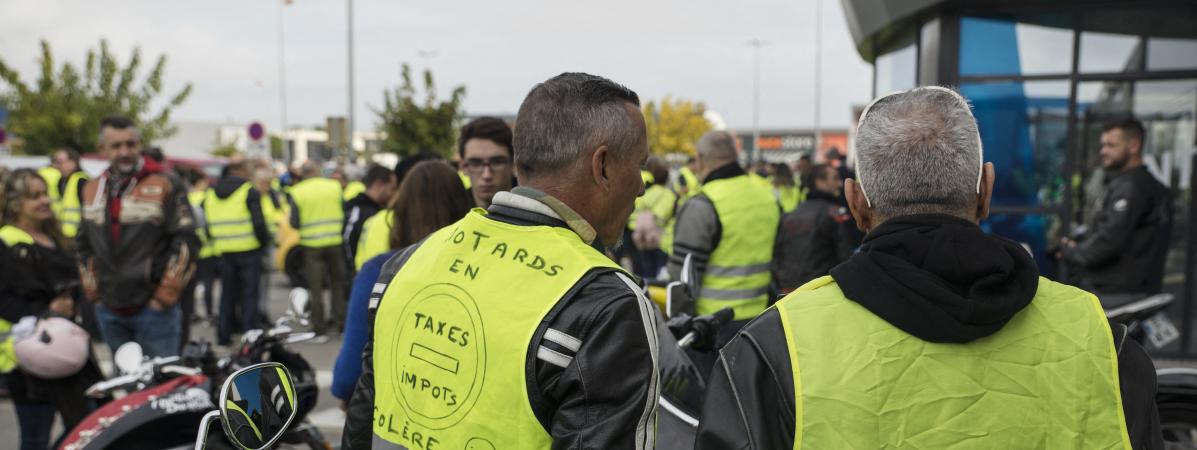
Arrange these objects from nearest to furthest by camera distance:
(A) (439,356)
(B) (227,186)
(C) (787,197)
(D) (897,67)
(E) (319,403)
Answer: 1. (A) (439,356)
2. (E) (319,403)
3. (B) (227,186)
4. (D) (897,67)
5. (C) (787,197)

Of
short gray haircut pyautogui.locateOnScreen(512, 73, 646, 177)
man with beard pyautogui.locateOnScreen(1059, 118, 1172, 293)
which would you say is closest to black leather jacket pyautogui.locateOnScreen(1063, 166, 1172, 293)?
man with beard pyautogui.locateOnScreen(1059, 118, 1172, 293)

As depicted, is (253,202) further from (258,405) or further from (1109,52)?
(1109,52)

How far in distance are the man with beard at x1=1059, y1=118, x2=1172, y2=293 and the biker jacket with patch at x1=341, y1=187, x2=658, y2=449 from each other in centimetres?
512

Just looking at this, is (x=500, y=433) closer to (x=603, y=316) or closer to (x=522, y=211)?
(x=603, y=316)

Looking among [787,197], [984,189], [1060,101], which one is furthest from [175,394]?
[787,197]

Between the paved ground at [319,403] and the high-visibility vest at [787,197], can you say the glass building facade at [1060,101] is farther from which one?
the paved ground at [319,403]

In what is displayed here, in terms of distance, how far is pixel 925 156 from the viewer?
5.09 feet

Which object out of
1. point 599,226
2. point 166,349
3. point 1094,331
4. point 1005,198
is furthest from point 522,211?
point 1005,198

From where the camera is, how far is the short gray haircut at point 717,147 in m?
5.27

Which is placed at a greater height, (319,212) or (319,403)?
(319,212)

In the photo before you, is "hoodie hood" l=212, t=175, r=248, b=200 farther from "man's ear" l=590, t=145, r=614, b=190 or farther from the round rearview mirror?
"man's ear" l=590, t=145, r=614, b=190

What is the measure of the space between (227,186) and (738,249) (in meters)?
5.87

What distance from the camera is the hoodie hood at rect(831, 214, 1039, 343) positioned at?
1430mm

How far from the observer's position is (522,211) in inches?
72.2
